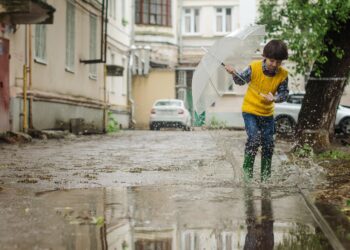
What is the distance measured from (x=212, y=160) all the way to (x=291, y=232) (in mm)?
6878

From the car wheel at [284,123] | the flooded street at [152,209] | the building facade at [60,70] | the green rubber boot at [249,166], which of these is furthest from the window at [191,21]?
the green rubber boot at [249,166]

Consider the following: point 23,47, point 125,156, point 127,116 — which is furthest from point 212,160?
point 127,116

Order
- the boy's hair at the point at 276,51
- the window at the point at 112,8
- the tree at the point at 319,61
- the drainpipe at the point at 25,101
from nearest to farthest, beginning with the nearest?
the boy's hair at the point at 276,51
the tree at the point at 319,61
the drainpipe at the point at 25,101
the window at the point at 112,8

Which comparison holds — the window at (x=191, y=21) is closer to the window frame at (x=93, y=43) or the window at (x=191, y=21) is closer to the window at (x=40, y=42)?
the window frame at (x=93, y=43)

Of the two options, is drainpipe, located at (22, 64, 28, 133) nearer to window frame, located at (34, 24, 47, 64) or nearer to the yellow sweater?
window frame, located at (34, 24, 47, 64)

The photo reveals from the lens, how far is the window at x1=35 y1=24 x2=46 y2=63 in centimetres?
1952

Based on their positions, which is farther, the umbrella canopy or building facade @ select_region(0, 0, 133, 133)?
building facade @ select_region(0, 0, 133, 133)

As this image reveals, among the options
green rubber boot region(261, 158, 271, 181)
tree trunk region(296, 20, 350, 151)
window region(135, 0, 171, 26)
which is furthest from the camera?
window region(135, 0, 171, 26)

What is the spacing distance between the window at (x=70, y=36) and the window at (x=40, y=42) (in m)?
2.39

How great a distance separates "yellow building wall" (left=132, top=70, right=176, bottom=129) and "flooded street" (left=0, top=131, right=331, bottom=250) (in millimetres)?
30557

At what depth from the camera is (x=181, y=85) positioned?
4247 cm

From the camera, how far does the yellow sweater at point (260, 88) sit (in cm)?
740

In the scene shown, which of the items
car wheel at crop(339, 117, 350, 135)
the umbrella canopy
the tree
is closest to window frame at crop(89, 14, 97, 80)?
car wheel at crop(339, 117, 350, 135)

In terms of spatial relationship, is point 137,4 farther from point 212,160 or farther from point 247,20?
point 212,160
